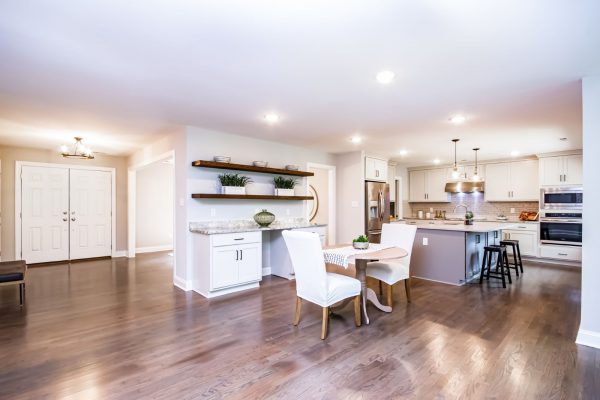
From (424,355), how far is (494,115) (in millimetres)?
2981

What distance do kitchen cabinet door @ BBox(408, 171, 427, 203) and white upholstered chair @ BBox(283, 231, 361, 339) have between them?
6132mm

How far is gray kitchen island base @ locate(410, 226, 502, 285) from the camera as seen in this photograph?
4.59m

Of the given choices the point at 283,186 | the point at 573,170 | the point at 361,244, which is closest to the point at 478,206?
the point at 573,170

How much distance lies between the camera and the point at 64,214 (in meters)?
6.42

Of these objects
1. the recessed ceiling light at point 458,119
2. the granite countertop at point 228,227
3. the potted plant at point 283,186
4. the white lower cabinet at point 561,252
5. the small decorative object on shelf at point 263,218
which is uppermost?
the recessed ceiling light at point 458,119

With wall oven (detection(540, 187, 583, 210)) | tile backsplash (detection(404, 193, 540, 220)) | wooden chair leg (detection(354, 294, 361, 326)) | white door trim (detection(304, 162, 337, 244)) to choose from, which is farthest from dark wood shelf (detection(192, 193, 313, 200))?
wall oven (detection(540, 187, 583, 210))

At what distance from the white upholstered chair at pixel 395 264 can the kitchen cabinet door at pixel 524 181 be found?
464 cm

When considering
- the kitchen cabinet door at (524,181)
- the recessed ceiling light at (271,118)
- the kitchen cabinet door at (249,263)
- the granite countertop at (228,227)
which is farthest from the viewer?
the kitchen cabinet door at (524,181)

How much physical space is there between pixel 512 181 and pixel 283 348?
22.3 feet

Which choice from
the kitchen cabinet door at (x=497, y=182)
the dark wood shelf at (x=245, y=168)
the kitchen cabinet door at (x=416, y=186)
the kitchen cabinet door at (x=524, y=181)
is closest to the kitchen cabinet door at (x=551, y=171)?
the kitchen cabinet door at (x=524, y=181)

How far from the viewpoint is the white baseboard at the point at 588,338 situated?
2590 millimetres

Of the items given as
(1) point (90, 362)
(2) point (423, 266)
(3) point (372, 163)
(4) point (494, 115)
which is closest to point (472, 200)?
(3) point (372, 163)

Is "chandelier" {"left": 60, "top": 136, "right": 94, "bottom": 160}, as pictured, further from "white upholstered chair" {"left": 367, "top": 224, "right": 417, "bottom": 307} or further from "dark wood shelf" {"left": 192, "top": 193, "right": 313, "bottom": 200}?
"white upholstered chair" {"left": 367, "top": 224, "right": 417, "bottom": 307}

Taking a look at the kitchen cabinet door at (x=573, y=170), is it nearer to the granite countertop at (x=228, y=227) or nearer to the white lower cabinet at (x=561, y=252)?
the white lower cabinet at (x=561, y=252)
